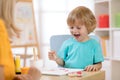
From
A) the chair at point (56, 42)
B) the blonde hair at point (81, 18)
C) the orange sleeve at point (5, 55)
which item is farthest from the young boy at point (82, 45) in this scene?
the orange sleeve at point (5, 55)

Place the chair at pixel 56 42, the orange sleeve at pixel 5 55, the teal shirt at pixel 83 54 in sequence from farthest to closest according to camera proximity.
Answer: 1. the chair at pixel 56 42
2. the teal shirt at pixel 83 54
3. the orange sleeve at pixel 5 55

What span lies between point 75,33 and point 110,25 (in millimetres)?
1329

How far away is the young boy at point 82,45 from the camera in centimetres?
186

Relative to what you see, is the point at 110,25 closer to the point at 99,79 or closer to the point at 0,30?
the point at 99,79

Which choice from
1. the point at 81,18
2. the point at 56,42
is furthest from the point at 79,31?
the point at 56,42

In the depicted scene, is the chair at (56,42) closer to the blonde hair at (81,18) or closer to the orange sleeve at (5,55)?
the blonde hair at (81,18)

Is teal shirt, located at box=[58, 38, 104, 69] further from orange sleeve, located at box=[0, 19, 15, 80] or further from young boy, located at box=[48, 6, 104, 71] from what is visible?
orange sleeve, located at box=[0, 19, 15, 80]

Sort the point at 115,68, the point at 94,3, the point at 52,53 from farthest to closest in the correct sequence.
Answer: the point at 94,3 → the point at 115,68 → the point at 52,53

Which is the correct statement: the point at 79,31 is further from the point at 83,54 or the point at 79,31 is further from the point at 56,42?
the point at 56,42

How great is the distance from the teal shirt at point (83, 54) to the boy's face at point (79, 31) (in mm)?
51

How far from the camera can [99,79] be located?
1.28m

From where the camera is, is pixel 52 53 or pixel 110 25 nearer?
pixel 52 53

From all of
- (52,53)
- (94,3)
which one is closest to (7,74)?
(52,53)

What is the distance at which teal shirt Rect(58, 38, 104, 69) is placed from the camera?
73.2 inches
